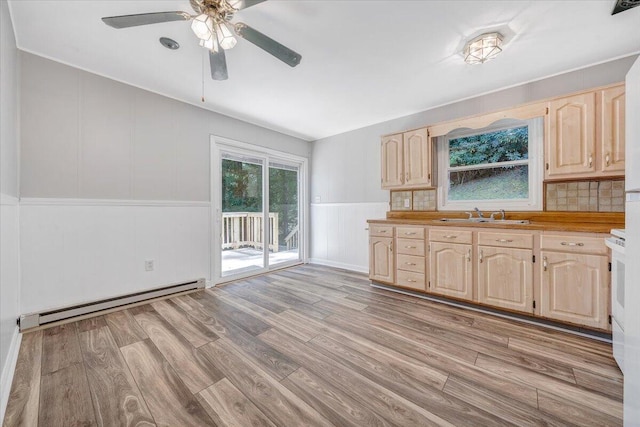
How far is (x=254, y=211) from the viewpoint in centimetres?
380

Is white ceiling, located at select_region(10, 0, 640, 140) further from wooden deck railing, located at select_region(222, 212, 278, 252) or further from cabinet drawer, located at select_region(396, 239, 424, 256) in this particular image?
cabinet drawer, located at select_region(396, 239, 424, 256)

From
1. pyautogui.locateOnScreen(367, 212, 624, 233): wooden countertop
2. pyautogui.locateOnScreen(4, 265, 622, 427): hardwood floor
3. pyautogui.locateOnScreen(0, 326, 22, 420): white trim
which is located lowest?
pyautogui.locateOnScreen(4, 265, 622, 427): hardwood floor

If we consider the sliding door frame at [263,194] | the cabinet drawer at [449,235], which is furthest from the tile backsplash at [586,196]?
the sliding door frame at [263,194]

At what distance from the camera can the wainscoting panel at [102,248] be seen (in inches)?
81.1

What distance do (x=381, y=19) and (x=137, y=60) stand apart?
2.15m

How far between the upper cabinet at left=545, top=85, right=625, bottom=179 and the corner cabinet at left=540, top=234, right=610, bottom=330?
670mm

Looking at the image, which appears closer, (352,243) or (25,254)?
(25,254)

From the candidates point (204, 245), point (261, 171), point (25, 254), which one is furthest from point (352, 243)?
point (25, 254)

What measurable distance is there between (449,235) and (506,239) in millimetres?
476

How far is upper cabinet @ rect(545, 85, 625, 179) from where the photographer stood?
196cm

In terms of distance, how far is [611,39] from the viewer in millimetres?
1930

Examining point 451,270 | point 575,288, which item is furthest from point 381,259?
point 575,288

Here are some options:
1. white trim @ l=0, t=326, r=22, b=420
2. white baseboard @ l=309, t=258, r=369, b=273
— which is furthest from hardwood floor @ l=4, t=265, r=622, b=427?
white baseboard @ l=309, t=258, r=369, b=273

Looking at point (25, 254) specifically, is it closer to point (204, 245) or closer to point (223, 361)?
point (204, 245)
